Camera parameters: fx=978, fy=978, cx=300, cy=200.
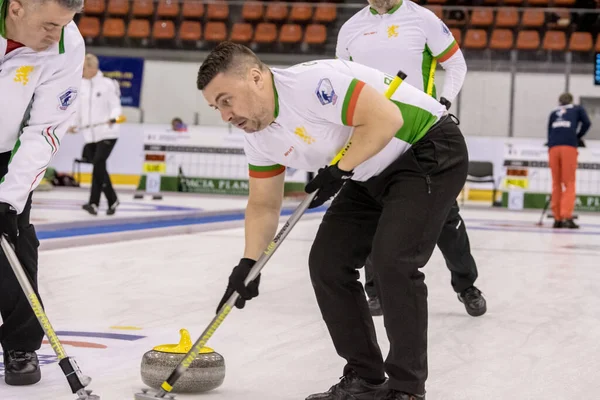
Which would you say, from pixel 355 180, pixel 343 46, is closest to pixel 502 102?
pixel 343 46

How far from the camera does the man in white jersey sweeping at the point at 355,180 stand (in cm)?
262

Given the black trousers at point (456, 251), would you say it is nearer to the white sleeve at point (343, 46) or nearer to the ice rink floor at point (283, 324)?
the ice rink floor at point (283, 324)

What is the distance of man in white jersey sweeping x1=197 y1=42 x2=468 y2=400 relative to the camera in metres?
2.62

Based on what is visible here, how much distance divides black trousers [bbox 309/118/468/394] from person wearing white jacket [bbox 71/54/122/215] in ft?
22.5

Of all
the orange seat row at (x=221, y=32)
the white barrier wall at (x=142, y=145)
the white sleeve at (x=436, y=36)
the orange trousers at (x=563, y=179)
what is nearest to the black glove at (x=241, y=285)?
the white sleeve at (x=436, y=36)

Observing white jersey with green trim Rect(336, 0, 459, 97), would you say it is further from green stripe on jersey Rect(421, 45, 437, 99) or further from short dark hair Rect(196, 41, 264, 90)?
short dark hair Rect(196, 41, 264, 90)

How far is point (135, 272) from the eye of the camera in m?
5.69

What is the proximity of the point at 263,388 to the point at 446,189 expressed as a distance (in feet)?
2.72

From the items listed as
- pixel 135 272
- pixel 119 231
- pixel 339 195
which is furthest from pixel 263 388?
pixel 119 231

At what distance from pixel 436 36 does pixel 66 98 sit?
83.9 inches

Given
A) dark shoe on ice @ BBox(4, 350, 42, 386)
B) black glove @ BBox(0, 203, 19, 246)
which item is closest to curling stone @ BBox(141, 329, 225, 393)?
dark shoe on ice @ BBox(4, 350, 42, 386)

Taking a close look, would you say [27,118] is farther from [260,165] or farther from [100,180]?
[100,180]

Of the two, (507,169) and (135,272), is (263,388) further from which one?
(507,169)

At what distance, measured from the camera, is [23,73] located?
286 cm
